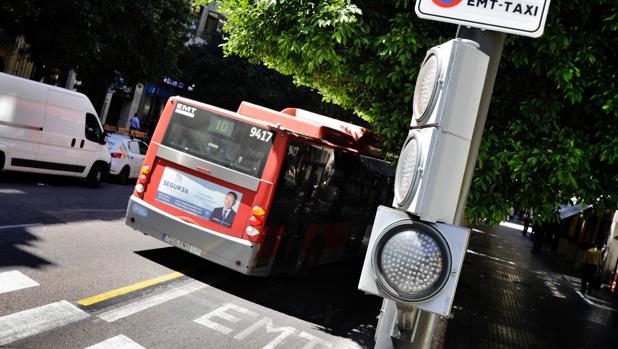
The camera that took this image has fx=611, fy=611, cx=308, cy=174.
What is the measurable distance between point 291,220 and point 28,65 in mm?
24577

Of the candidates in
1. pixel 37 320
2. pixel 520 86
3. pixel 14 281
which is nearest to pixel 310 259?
pixel 14 281

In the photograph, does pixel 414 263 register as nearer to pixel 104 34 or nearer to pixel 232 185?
pixel 232 185

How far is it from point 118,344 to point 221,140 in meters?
4.16

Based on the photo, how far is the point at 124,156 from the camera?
20.0 metres

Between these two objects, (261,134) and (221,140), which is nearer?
(261,134)

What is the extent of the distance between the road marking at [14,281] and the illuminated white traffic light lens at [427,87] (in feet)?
20.0

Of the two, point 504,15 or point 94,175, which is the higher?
point 504,15

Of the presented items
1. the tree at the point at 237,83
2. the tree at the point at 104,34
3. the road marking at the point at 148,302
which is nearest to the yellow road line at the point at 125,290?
the road marking at the point at 148,302

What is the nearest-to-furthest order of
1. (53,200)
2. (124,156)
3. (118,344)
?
(118,344) < (53,200) < (124,156)

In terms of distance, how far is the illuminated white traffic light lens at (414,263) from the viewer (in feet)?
6.86

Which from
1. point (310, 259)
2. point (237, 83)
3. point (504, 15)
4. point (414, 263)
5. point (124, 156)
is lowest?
point (310, 259)

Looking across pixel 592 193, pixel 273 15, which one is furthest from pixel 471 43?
pixel 273 15

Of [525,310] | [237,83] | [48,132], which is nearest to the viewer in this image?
[48,132]

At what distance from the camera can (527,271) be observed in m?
24.4
